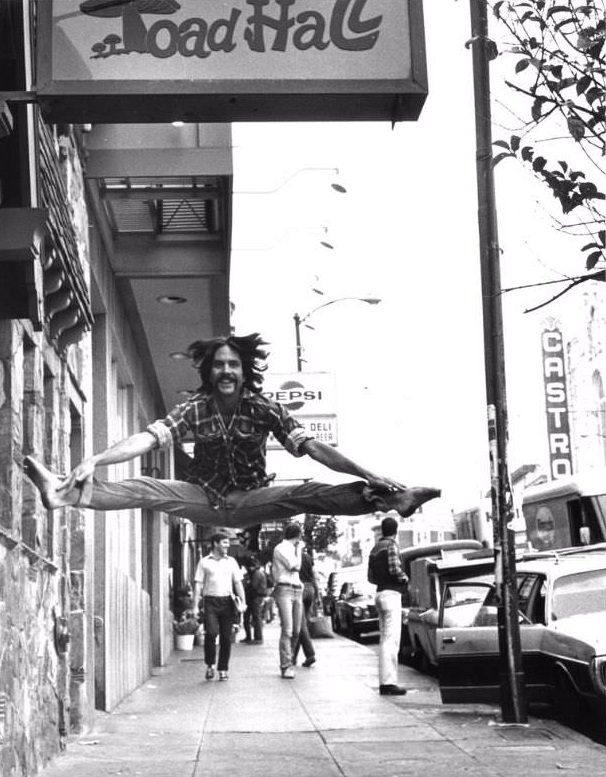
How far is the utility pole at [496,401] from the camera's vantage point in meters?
13.0

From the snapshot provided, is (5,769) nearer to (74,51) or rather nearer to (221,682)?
(74,51)

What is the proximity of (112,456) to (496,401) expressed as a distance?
7.93 meters

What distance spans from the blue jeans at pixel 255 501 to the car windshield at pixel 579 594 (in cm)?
737

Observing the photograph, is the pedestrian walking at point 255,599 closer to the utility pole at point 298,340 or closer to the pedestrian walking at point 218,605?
the utility pole at point 298,340

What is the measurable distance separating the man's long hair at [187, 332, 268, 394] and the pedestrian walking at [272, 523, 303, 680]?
11773 mm

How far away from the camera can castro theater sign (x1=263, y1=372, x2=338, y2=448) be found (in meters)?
32.1

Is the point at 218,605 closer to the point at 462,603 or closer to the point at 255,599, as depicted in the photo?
the point at 462,603

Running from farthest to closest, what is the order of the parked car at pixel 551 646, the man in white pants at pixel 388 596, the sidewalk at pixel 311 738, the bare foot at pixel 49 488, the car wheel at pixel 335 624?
the car wheel at pixel 335 624
the man in white pants at pixel 388 596
the parked car at pixel 551 646
the sidewalk at pixel 311 738
the bare foot at pixel 49 488

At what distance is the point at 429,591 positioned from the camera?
70.4 feet

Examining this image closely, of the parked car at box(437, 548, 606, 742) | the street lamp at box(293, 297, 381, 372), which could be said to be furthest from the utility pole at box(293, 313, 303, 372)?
the parked car at box(437, 548, 606, 742)

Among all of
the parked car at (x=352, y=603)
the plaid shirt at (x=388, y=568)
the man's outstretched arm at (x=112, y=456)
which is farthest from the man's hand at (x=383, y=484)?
the parked car at (x=352, y=603)

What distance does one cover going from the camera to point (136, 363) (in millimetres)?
21578

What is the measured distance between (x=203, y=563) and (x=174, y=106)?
1281 centimetres

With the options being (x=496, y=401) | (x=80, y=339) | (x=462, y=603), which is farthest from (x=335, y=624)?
(x=80, y=339)
